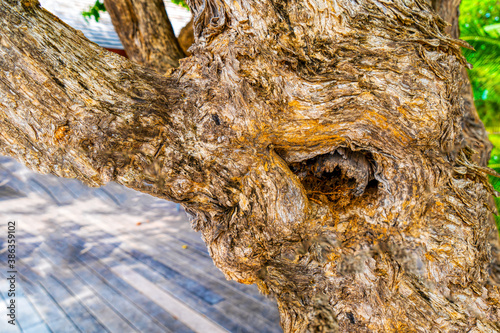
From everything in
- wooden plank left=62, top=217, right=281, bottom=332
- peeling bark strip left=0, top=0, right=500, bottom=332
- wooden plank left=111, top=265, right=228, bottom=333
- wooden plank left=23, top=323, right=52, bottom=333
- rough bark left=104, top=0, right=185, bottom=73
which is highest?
rough bark left=104, top=0, right=185, bottom=73

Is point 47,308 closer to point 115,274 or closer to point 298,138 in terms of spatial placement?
point 115,274

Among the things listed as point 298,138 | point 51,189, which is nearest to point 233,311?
point 298,138

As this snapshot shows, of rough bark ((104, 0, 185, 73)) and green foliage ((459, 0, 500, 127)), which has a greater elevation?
green foliage ((459, 0, 500, 127))

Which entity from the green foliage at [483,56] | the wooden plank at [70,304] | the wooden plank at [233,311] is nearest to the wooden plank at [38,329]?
the wooden plank at [70,304]

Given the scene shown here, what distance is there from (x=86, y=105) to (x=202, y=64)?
54 cm

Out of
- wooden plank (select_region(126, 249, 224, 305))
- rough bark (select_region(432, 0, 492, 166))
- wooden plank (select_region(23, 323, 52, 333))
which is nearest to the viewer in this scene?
rough bark (select_region(432, 0, 492, 166))

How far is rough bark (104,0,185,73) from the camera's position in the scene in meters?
2.52

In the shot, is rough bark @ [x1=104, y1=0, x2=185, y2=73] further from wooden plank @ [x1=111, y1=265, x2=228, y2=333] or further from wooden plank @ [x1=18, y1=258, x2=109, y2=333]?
wooden plank @ [x1=18, y1=258, x2=109, y2=333]

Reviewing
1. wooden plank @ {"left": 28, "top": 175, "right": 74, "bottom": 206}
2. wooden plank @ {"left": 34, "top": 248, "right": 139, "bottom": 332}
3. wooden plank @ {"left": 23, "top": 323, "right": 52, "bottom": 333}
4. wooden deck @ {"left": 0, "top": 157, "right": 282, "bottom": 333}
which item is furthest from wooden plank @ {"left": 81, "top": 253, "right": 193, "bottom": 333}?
wooden plank @ {"left": 28, "top": 175, "right": 74, "bottom": 206}

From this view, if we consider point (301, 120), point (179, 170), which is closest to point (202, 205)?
point (179, 170)

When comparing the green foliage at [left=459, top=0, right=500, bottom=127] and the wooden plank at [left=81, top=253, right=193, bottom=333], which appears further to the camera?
the green foliage at [left=459, top=0, right=500, bottom=127]

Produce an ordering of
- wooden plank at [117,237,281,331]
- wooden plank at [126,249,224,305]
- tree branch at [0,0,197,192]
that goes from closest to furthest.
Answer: tree branch at [0,0,197,192] < wooden plank at [117,237,281,331] < wooden plank at [126,249,224,305]

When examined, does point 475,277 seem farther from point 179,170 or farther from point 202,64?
point 202,64

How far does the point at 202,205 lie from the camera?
156cm
